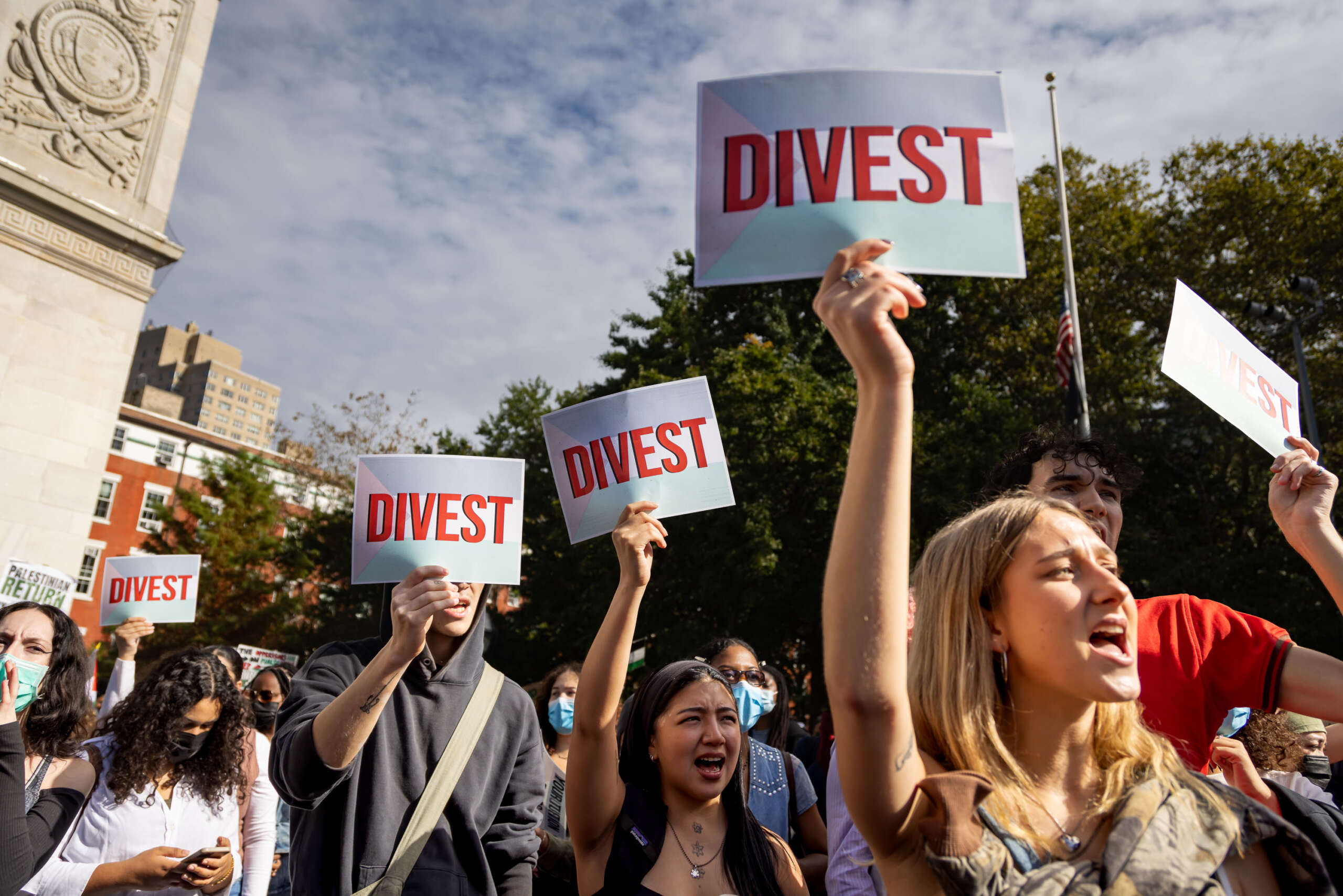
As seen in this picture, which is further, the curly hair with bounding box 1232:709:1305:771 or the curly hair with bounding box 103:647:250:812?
the curly hair with bounding box 1232:709:1305:771

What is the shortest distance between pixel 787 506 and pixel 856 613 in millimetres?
19338

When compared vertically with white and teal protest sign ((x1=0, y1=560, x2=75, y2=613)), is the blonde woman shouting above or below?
below

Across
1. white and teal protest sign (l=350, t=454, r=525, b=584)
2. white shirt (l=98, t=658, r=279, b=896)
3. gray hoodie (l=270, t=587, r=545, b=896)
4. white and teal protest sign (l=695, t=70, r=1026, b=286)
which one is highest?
white and teal protest sign (l=695, t=70, r=1026, b=286)

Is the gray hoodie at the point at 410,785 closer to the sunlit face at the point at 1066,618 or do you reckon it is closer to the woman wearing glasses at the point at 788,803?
the woman wearing glasses at the point at 788,803

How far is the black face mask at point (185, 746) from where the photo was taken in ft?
13.1

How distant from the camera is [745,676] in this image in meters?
4.98

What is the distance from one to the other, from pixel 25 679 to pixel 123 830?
1.00 meters

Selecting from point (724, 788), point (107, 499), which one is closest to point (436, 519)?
point (724, 788)

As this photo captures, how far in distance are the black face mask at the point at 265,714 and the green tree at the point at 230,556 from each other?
29.3 m

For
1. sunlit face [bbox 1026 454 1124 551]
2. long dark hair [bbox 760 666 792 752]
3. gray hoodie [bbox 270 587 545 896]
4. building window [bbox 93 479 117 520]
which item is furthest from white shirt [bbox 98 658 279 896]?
building window [bbox 93 479 117 520]

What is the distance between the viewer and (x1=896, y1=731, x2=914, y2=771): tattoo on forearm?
1401 millimetres

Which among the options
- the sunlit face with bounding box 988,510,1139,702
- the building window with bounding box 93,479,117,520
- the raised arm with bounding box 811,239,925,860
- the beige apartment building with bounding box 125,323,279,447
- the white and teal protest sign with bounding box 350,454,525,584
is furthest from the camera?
the beige apartment building with bounding box 125,323,279,447

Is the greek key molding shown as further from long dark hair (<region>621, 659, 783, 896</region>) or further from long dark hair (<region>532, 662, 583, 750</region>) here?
long dark hair (<region>621, 659, 783, 896</region>)

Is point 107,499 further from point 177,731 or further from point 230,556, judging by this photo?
point 177,731
